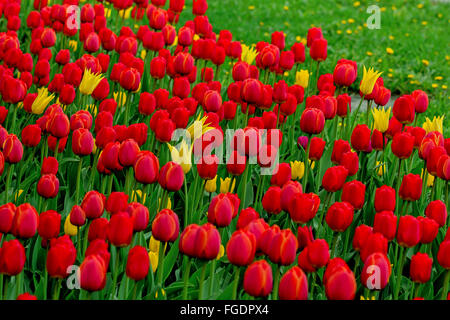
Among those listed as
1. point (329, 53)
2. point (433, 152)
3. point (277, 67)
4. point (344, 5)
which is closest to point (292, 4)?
point (344, 5)

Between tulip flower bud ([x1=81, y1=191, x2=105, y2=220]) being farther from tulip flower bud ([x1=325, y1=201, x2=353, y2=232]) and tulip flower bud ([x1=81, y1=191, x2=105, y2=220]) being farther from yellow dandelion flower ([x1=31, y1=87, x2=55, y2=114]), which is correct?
yellow dandelion flower ([x1=31, y1=87, x2=55, y2=114])

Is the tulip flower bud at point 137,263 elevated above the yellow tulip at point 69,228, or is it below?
below

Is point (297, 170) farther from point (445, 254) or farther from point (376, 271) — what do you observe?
point (376, 271)

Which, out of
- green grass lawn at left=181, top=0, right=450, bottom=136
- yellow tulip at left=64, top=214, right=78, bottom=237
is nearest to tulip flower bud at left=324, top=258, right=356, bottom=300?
yellow tulip at left=64, top=214, right=78, bottom=237

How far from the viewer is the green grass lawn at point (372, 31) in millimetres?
6562

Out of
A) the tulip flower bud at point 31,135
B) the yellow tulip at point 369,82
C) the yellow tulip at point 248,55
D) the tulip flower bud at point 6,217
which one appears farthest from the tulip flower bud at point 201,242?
the yellow tulip at point 248,55

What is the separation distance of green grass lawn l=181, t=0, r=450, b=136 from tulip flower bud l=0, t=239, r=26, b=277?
13.1 ft

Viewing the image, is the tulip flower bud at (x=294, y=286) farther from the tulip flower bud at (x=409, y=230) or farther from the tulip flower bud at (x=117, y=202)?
the tulip flower bud at (x=117, y=202)

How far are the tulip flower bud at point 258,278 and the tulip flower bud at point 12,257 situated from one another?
0.59 metres

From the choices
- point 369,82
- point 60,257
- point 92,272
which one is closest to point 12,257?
point 60,257

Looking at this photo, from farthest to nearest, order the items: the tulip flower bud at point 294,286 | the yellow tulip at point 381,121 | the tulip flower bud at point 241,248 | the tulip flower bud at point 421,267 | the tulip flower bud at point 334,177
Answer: the yellow tulip at point 381,121 < the tulip flower bud at point 334,177 < the tulip flower bud at point 421,267 < the tulip flower bud at point 241,248 < the tulip flower bud at point 294,286
